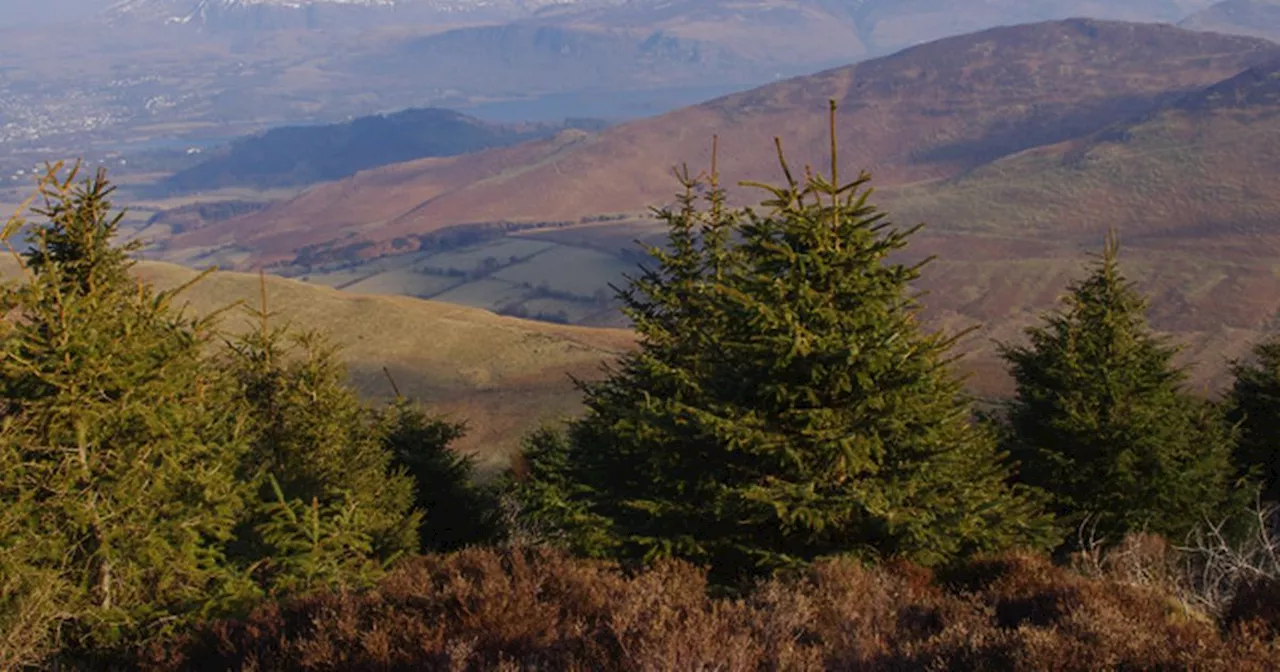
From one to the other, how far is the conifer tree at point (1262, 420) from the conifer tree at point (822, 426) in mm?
14636

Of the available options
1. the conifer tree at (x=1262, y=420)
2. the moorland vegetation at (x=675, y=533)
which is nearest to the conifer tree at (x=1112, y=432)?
the moorland vegetation at (x=675, y=533)

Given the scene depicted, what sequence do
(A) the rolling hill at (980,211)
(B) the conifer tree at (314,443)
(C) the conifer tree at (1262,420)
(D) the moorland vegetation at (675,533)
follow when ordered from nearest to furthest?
(D) the moorland vegetation at (675,533), (B) the conifer tree at (314,443), (C) the conifer tree at (1262,420), (A) the rolling hill at (980,211)

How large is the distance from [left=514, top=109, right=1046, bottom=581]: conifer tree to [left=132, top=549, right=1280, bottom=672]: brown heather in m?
0.94

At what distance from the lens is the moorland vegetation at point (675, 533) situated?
6.45m

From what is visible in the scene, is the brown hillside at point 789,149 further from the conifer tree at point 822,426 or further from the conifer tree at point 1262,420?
the conifer tree at point 822,426

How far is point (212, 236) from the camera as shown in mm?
189750

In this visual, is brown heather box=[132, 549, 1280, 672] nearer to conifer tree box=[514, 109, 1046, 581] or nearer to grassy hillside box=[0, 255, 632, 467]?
conifer tree box=[514, 109, 1046, 581]

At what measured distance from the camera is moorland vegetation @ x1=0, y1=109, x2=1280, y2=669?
645 centimetres

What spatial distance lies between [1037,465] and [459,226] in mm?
158867

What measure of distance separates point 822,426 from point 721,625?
11.5 feet

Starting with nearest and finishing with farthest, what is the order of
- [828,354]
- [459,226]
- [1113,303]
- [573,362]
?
[828,354] < [1113,303] < [573,362] < [459,226]

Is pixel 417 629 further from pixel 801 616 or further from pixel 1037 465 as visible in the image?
pixel 1037 465

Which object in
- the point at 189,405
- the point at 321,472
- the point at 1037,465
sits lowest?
the point at 1037,465

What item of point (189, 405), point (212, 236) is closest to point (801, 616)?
point (189, 405)
